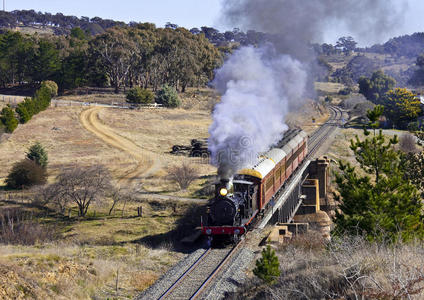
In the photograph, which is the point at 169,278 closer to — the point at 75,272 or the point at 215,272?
the point at 215,272

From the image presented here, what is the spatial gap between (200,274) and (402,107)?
74804 millimetres

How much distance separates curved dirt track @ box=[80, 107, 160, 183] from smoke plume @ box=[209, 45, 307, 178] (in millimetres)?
16261

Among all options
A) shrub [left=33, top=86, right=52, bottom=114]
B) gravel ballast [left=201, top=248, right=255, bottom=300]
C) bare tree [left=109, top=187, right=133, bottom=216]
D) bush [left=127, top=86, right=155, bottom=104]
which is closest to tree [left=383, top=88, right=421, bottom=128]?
bush [left=127, top=86, right=155, bottom=104]

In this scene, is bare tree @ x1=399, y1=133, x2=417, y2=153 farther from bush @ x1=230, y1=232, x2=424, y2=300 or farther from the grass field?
bush @ x1=230, y1=232, x2=424, y2=300

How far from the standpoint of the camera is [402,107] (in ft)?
284

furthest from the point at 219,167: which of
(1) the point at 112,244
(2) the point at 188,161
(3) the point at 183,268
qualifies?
(2) the point at 188,161

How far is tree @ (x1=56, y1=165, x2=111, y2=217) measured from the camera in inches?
1371

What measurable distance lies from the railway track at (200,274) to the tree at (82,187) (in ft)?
44.6

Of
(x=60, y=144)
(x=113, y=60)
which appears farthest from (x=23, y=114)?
(x=113, y=60)

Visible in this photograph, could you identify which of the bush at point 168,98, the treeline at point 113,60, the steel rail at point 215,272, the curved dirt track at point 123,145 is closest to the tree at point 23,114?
the curved dirt track at point 123,145

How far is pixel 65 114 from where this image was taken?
75.4 metres

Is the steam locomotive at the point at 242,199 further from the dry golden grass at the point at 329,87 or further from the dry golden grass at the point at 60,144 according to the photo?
the dry golden grass at the point at 329,87

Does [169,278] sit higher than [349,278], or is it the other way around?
[349,278]

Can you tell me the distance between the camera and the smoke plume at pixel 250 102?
25844 millimetres
